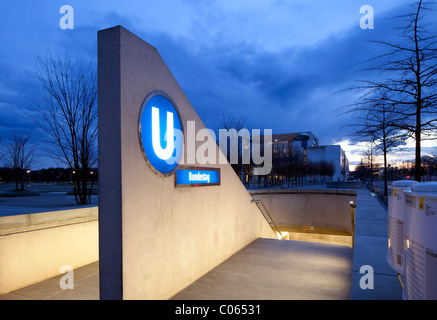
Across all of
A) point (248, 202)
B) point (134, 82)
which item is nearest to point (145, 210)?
point (134, 82)

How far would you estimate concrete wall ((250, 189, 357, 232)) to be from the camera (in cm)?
1812

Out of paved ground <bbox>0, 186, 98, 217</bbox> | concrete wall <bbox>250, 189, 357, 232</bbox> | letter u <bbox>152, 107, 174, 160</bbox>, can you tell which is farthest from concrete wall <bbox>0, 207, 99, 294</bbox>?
concrete wall <bbox>250, 189, 357, 232</bbox>

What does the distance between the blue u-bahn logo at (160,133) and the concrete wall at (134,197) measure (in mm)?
103

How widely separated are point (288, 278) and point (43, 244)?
4360 mm

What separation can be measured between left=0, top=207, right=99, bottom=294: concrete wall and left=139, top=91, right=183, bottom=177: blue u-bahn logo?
2.60 metres

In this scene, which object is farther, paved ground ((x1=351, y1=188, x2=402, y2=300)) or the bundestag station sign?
the bundestag station sign

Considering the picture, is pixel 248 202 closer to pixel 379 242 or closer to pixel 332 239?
pixel 379 242

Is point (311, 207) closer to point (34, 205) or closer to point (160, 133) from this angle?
point (34, 205)

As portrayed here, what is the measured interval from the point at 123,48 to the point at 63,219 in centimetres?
366

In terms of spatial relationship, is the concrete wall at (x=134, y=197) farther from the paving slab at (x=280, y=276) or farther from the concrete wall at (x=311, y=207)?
the concrete wall at (x=311, y=207)

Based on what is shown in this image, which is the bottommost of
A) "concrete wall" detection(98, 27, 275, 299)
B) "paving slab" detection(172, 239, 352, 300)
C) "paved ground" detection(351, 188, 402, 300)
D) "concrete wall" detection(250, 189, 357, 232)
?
"concrete wall" detection(250, 189, 357, 232)

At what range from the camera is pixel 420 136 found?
6863 millimetres

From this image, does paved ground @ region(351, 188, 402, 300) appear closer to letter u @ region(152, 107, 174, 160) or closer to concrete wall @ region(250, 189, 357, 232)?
letter u @ region(152, 107, 174, 160)

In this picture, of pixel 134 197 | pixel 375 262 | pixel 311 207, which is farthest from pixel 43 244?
pixel 311 207
